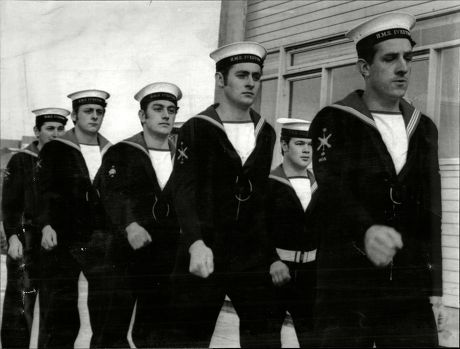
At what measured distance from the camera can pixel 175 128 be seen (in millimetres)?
3127

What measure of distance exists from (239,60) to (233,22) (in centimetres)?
23

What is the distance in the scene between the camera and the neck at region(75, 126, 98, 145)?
3221 millimetres

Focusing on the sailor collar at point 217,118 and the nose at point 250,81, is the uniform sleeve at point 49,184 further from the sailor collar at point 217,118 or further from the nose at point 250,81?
the nose at point 250,81

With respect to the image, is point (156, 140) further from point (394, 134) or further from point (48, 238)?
point (394, 134)

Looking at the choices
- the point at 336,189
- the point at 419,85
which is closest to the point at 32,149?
the point at 336,189

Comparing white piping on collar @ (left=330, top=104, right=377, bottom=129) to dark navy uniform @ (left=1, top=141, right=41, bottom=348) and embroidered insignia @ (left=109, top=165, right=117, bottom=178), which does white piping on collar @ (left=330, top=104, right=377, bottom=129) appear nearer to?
embroidered insignia @ (left=109, top=165, right=117, bottom=178)

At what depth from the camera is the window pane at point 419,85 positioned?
112 inches

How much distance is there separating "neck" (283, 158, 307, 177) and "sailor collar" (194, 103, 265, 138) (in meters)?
0.20

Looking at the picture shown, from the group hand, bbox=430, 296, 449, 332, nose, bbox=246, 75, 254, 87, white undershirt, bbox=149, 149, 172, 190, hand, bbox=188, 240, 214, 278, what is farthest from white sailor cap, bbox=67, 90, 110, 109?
hand, bbox=430, 296, 449, 332

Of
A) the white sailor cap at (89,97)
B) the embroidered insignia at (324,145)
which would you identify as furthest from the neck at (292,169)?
the white sailor cap at (89,97)

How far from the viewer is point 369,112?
Result: 2852 mm

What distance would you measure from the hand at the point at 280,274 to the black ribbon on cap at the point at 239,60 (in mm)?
994

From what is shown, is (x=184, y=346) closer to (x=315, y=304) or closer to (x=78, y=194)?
(x=315, y=304)

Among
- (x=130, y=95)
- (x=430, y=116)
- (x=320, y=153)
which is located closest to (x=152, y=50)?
(x=130, y=95)
